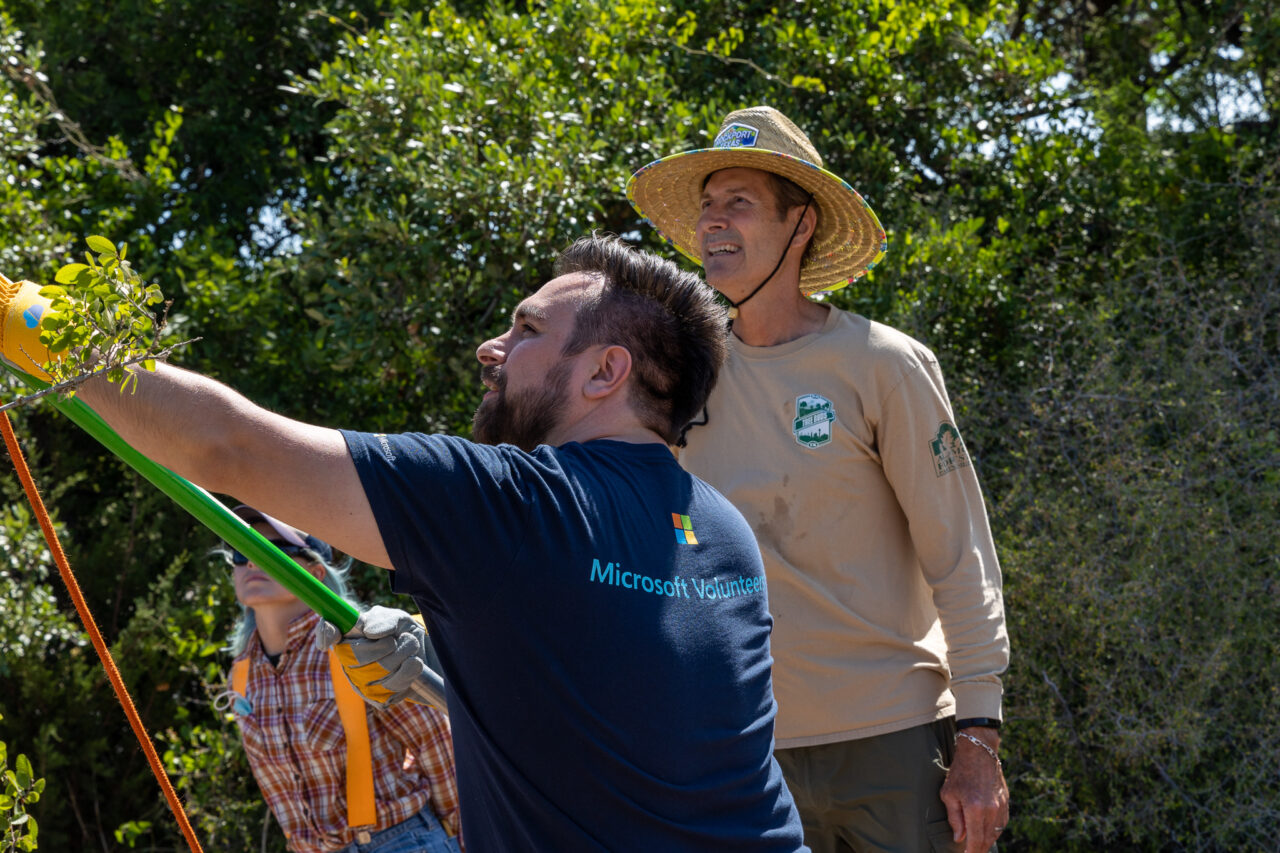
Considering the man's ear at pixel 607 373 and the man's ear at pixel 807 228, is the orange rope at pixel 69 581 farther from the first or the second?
the man's ear at pixel 807 228

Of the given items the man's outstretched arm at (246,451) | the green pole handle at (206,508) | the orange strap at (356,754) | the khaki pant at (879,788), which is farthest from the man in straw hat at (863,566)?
the man's outstretched arm at (246,451)

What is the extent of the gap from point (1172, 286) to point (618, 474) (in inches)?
169

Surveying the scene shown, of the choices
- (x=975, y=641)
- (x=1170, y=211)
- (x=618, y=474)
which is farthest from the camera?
(x=1170, y=211)

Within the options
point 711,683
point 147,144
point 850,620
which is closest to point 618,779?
point 711,683

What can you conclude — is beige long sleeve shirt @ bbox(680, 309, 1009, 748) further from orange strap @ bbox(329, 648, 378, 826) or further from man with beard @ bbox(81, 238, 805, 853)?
orange strap @ bbox(329, 648, 378, 826)

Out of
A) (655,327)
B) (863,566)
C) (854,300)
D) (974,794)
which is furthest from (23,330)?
(854,300)

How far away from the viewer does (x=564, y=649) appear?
5.45ft

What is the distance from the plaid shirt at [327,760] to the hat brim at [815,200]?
154cm

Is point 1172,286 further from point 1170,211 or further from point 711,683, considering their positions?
point 711,683

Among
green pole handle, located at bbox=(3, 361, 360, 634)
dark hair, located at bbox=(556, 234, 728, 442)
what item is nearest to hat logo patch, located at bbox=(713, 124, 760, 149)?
dark hair, located at bbox=(556, 234, 728, 442)

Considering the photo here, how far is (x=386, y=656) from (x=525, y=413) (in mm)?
604

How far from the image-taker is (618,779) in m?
1.68

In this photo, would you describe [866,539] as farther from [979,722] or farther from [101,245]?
[101,245]

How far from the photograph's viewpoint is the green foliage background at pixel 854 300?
14.6ft
